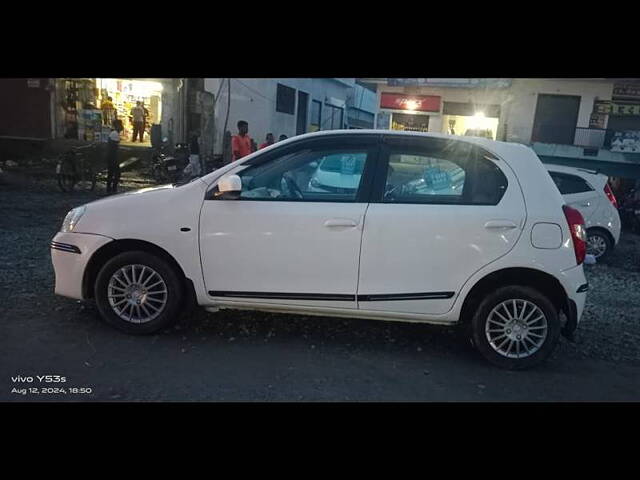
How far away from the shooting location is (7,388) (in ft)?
10.4

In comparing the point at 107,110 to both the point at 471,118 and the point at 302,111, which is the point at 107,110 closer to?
the point at 302,111

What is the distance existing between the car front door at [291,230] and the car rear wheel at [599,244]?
229 inches

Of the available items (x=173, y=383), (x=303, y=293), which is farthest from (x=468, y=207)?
(x=173, y=383)

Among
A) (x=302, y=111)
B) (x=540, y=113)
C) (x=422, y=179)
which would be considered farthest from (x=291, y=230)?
(x=302, y=111)

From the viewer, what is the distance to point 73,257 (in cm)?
394

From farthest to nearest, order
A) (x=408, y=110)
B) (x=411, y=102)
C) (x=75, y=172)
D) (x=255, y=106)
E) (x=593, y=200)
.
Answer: (x=408, y=110), (x=411, y=102), (x=255, y=106), (x=75, y=172), (x=593, y=200)

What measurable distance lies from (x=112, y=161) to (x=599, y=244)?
9.87 meters

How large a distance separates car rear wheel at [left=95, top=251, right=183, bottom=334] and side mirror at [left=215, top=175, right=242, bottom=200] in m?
0.71

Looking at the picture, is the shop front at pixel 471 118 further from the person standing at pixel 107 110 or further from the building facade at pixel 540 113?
the person standing at pixel 107 110

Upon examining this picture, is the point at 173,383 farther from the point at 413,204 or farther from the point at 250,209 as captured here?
the point at 413,204

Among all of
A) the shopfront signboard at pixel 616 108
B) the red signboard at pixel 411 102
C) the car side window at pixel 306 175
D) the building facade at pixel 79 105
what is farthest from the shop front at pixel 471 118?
the car side window at pixel 306 175

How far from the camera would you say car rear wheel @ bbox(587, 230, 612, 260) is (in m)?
8.09
